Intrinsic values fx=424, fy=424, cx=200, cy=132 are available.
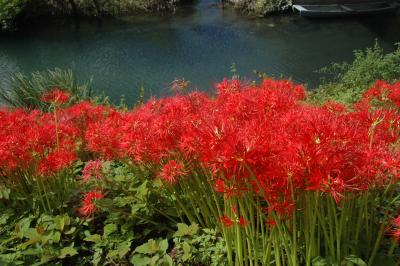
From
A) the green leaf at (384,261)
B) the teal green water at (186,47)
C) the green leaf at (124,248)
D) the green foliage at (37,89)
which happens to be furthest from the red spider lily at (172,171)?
the teal green water at (186,47)

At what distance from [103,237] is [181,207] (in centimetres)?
47

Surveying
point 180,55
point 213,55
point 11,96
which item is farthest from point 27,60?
point 11,96

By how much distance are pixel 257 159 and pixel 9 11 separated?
17284 millimetres

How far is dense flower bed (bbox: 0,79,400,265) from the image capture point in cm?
146

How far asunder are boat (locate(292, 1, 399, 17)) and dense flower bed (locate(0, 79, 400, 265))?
1493 centimetres

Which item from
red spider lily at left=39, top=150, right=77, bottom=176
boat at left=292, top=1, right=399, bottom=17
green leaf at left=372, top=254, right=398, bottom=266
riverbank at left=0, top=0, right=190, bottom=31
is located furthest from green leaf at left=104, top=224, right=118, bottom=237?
riverbank at left=0, top=0, right=190, bottom=31

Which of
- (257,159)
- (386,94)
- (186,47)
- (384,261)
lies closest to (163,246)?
(257,159)

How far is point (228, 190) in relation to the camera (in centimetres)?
168

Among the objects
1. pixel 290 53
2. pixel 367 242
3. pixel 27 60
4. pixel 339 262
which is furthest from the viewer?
pixel 27 60

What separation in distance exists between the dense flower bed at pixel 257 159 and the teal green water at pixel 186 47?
25.5 feet

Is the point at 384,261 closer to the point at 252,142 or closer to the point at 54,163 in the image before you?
the point at 252,142

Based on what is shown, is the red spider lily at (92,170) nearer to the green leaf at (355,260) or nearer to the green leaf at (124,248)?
the green leaf at (124,248)

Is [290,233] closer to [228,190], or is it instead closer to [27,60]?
[228,190]

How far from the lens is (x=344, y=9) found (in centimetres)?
1711
